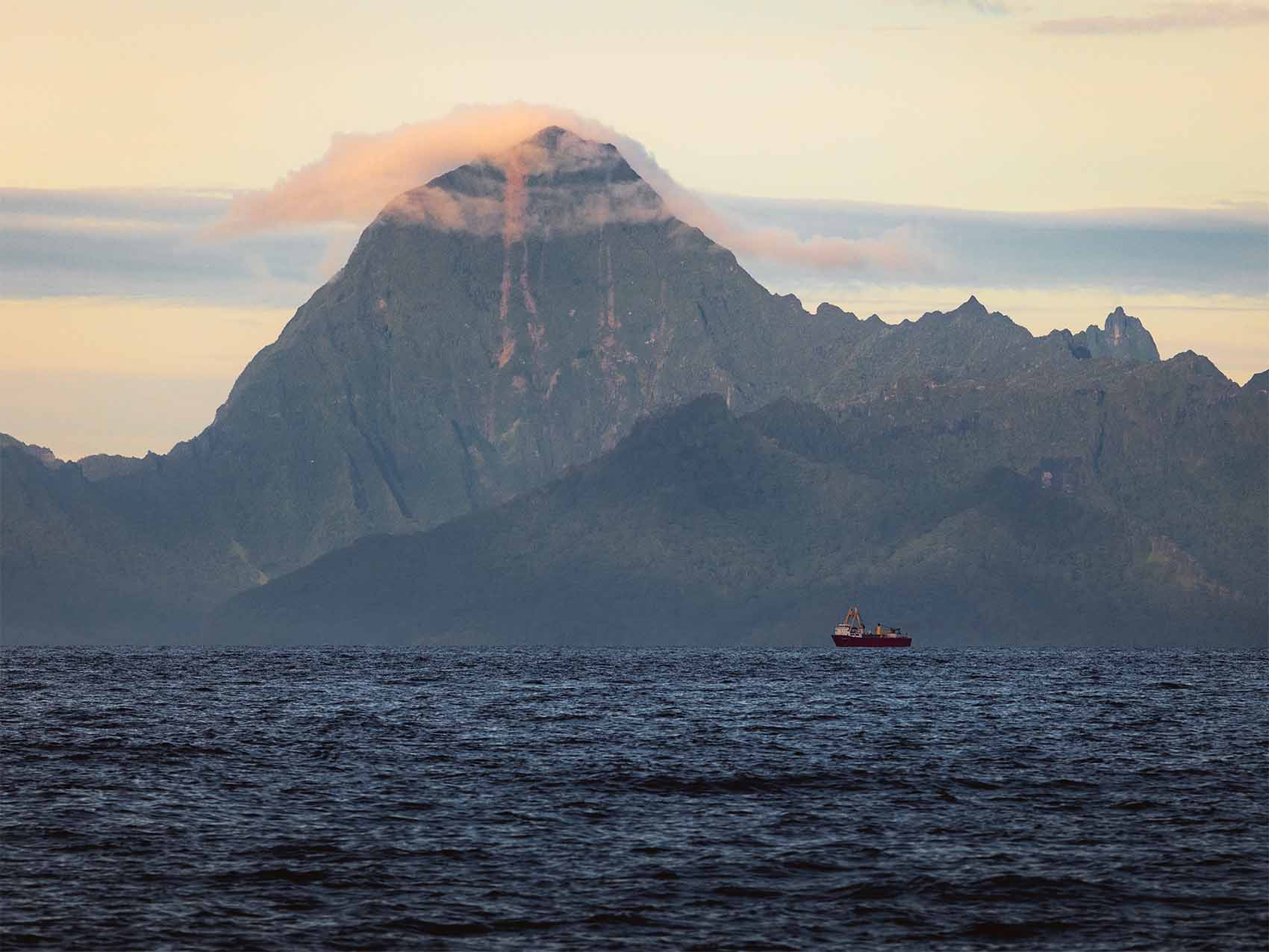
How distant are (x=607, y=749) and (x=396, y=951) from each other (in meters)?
64.0

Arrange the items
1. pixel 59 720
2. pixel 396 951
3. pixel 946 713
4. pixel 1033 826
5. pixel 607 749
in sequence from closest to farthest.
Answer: pixel 396 951 → pixel 1033 826 → pixel 607 749 → pixel 59 720 → pixel 946 713

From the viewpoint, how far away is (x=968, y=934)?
59.2 metres

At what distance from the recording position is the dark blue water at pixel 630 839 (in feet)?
198

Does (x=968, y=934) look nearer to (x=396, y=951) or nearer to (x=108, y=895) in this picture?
(x=396, y=951)

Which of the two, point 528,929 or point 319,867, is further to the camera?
point 319,867

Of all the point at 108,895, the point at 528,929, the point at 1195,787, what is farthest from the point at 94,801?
the point at 1195,787

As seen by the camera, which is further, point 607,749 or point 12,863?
point 607,749

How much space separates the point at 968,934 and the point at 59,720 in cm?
10499

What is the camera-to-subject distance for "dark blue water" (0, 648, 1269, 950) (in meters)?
60.2

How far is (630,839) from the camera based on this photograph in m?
78.1

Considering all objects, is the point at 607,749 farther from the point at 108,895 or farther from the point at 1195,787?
the point at 108,895

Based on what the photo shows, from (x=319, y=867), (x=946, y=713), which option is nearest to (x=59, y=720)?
(x=946, y=713)

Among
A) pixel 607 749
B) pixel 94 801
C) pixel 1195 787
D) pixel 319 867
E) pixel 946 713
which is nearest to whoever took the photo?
pixel 319 867

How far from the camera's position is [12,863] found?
7038 centimetres
